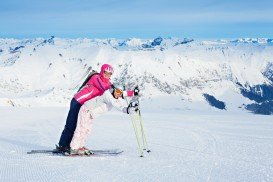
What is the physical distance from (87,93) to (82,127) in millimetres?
799

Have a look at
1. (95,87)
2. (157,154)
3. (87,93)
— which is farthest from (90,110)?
(157,154)

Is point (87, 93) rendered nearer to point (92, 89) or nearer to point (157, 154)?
point (92, 89)

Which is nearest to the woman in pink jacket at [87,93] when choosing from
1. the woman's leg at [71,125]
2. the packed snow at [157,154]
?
the woman's leg at [71,125]

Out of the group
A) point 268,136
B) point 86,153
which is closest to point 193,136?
point 268,136

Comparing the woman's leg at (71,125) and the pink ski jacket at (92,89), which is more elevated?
the pink ski jacket at (92,89)

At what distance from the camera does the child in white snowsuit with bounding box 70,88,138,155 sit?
1044 cm

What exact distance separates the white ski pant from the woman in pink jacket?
23 cm

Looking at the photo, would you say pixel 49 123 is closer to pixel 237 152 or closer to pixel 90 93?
pixel 90 93

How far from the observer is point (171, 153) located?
35.1 feet

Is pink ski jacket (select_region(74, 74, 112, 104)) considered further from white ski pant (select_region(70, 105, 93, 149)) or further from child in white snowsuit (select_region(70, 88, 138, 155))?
white ski pant (select_region(70, 105, 93, 149))

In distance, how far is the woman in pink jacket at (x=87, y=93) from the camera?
10544 millimetres

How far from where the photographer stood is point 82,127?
→ 10.6 meters

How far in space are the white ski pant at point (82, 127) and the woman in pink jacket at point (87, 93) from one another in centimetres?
23

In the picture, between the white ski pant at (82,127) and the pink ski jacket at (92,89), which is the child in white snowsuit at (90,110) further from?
the pink ski jacket at (92,89)
